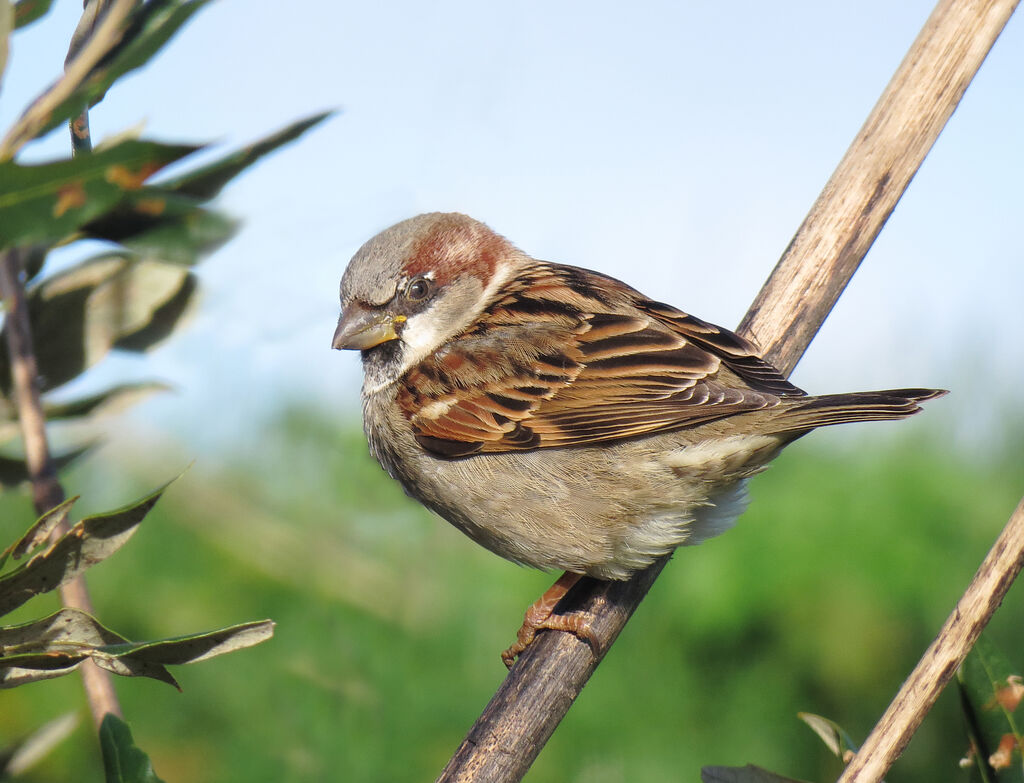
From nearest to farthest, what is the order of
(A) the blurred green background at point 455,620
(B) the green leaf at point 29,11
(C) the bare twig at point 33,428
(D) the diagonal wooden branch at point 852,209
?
(B) the green leaf at point 29,11 → (C) the bare twig at point 33,428 → (D) the diagonal wooden branch at point 852,209 → (A) the blurred green background at point 455,620

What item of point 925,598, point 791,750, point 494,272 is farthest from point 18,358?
point 925,598

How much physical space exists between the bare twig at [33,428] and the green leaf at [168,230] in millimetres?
202

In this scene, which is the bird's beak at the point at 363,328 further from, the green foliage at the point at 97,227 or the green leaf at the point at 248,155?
the green leaf at the point at 248,155

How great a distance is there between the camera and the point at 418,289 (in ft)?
10.3

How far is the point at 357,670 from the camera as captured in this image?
11.4 feet

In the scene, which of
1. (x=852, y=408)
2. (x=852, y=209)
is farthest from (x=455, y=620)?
(x=852, y=209)

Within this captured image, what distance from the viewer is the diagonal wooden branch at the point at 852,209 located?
87.0 inches

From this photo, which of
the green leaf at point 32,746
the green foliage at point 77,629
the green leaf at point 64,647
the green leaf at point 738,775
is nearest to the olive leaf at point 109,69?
the green foliage at point 77,629

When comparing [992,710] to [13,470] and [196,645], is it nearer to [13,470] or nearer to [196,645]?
[196,645]

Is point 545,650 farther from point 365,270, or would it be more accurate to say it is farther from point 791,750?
point 791,750

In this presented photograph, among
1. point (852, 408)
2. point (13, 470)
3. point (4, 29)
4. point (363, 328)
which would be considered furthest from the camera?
point (363, 328)

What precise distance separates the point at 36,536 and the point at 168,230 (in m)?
0.40

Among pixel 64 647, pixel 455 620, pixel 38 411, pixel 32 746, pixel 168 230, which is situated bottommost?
pixel 455 620

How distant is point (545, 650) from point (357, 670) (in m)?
1.42
